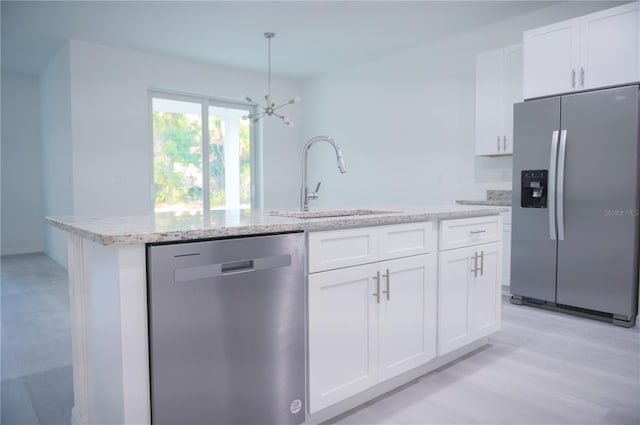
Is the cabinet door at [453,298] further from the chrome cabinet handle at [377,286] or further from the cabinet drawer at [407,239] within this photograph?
the chrome cabinet handle at [377,286]

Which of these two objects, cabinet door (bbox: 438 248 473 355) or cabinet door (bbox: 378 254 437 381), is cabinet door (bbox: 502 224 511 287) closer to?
cabinet door (bbox: 438 248 473 355)

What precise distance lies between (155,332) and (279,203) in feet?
18.0

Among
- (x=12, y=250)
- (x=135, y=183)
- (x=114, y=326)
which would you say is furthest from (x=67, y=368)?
(x=12, y=250)

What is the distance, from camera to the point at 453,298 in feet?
7.24

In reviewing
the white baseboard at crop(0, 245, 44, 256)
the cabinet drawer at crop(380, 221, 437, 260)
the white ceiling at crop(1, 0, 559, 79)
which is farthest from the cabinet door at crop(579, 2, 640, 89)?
the white baseboard at crop(0, 245, 44, 256)

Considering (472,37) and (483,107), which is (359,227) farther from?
(472,37)

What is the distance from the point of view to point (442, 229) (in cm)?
214

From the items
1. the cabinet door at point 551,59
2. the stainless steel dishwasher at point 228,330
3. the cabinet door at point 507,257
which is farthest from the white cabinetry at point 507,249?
the stainless steel dishwasher at point 228,330

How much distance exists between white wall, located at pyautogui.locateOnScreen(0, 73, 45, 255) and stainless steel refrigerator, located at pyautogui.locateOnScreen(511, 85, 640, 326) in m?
6.55

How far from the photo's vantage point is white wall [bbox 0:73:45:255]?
20.2ft

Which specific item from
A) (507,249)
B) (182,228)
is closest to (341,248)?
(182,228)

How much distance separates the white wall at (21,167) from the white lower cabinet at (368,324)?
6.36 metres

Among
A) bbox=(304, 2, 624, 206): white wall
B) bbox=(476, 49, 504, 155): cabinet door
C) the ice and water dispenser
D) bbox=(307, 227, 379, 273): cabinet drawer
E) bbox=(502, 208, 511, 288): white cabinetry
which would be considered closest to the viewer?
bbox=(307, 227, 379, 273): cabinet drawer

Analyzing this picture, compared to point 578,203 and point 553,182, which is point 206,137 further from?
point 578,203
